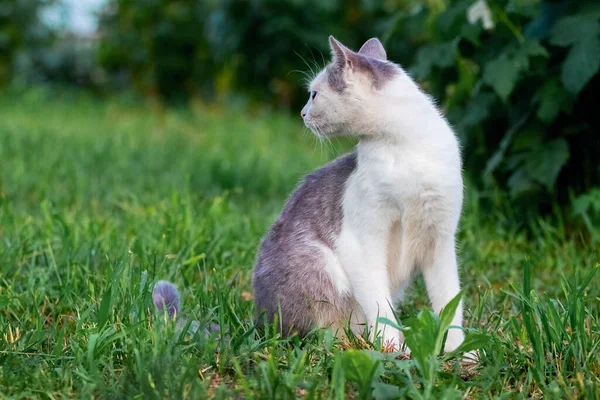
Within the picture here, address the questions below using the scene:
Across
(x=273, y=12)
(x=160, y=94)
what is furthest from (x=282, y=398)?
(x=160, y=94)

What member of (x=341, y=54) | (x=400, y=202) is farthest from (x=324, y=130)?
(x=400, y=202)

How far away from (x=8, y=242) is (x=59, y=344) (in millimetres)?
1181

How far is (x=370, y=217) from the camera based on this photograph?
7.43ft

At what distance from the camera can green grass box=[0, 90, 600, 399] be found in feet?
6.31

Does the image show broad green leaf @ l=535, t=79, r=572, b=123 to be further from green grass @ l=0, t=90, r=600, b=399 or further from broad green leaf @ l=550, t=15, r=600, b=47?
green grass @ l=0, t=90, r=600, b=399

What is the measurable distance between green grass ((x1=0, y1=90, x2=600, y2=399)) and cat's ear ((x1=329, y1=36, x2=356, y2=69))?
1.88 feet

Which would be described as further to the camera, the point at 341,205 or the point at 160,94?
the point at 160,94

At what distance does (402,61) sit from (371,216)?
241 inches

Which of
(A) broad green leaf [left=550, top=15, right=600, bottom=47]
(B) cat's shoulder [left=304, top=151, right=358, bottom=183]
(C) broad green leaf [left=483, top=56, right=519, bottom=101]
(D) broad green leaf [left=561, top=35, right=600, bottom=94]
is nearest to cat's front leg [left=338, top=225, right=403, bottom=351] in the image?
(B) cat's shoulder [left=304, top=151, right=358, bottom=183]

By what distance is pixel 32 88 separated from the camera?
33.3ft

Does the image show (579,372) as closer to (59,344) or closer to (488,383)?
(488,383)

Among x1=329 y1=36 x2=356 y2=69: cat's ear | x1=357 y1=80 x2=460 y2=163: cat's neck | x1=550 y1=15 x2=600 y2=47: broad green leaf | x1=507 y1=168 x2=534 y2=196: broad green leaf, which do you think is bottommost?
x1=507 y1=168 x2=534 y2=196: broad green leaf

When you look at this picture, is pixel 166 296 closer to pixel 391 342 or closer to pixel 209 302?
pixel 209 302

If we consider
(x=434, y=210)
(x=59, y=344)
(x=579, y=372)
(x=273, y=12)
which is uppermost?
(x=273, y=12)
